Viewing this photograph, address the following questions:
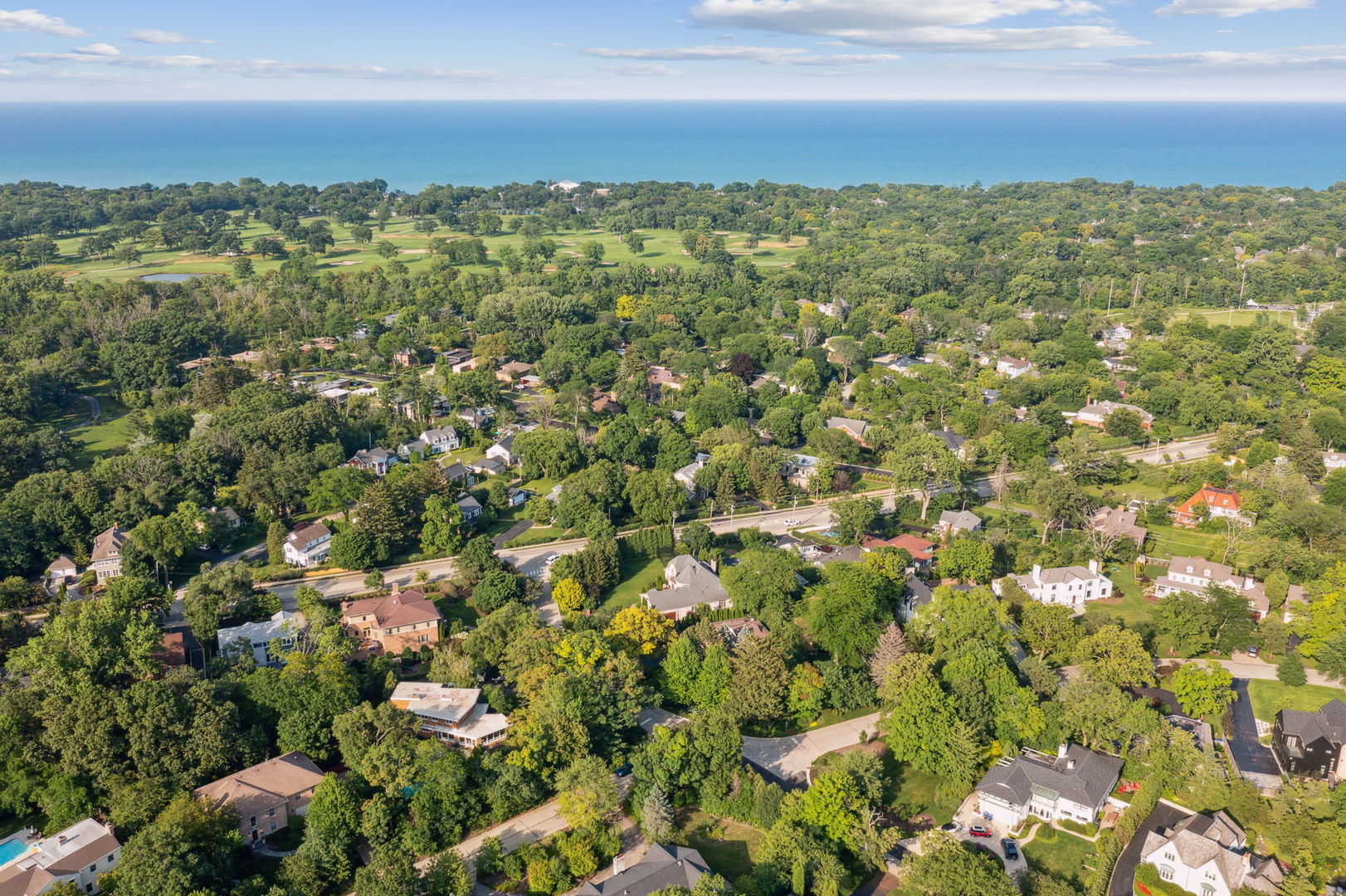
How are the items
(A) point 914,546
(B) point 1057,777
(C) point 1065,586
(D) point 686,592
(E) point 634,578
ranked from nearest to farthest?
(B) point 1057,777 < (D) point 686,592 < (C) point 1065,586 < (E) point 634,578 < (A) point 914,546

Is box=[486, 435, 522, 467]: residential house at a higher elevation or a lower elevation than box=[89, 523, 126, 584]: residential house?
higher

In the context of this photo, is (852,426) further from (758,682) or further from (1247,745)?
(1247,745)

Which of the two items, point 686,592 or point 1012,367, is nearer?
point 686,592

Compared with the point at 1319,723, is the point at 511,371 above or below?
above

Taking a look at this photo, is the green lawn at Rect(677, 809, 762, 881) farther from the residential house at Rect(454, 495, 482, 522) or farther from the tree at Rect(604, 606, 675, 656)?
the residential house at Rect(454, 495, 482, 522)

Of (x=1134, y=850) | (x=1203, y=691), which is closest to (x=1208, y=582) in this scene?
(x=1203, y=691)

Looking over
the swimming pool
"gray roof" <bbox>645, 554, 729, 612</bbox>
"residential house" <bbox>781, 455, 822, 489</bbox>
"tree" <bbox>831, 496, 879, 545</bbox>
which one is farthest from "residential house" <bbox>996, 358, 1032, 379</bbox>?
the swimming pool

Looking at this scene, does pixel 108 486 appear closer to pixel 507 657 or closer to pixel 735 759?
pixel 507 657
